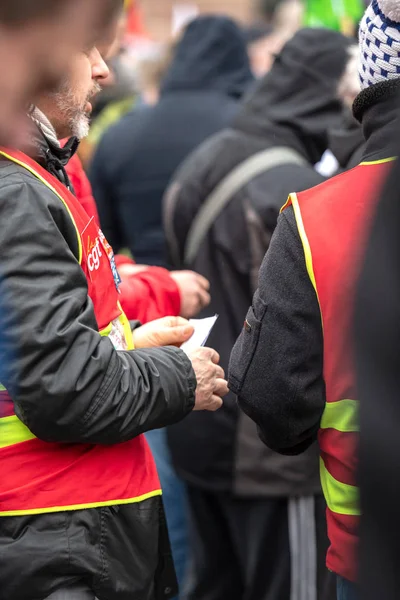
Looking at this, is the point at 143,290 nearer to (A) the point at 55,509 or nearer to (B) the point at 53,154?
(B) the point at 53,154

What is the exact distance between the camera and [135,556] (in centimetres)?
210

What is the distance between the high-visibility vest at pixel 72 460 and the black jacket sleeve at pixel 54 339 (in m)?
0.06

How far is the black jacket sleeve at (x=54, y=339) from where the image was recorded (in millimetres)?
1812

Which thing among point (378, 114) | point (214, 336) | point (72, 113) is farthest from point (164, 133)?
point (378, 114)

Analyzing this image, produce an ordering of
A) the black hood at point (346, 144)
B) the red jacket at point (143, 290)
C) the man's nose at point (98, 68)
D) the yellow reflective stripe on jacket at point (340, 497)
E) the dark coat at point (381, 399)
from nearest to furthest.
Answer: the dark coat at point (381, 399)
the yellow reflective stripe on jacket at point (340, 497)
the man's nose at point (98, 68)
the red jacket at point (143, 290)
the black hood at point (346, 144)

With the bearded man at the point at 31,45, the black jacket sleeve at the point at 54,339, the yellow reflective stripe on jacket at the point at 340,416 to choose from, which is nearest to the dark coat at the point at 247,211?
the yellow reflective stripe on jacket at the point at 340,416

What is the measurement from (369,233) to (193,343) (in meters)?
1.21

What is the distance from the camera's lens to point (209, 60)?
15.0 feet

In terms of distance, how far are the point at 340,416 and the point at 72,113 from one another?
84cm

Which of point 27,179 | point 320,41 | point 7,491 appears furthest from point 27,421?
point 320,41

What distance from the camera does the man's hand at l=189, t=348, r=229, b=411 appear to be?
86.2 inches

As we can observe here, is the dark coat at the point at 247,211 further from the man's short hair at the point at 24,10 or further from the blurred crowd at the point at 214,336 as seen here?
the man's short hair at the point at 24,10

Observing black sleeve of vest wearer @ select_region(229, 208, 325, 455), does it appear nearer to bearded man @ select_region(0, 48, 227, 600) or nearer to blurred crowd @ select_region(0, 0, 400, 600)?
blurred crowd @ select_region(0, 0, 400, 600)

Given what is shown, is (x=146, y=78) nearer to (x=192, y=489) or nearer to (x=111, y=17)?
(x=192, y=489)
